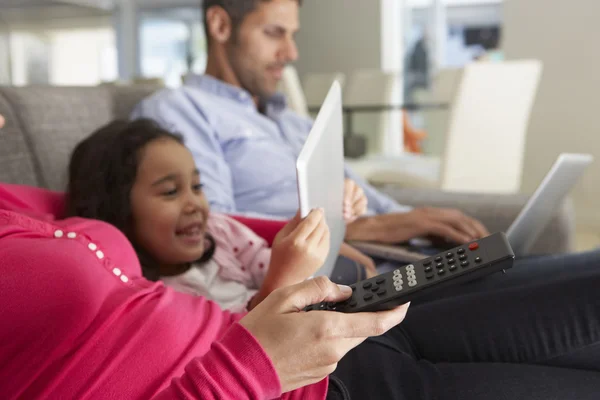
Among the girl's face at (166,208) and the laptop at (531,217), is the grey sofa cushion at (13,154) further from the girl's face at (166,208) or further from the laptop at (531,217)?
the laptop at (531,217)

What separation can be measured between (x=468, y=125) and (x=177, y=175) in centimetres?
178

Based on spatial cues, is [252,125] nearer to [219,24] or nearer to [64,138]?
[219,24]

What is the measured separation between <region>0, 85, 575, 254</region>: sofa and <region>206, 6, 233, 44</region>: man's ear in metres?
0.22

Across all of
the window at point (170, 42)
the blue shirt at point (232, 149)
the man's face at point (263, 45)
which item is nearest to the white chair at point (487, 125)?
the man's face at point (263, 45)

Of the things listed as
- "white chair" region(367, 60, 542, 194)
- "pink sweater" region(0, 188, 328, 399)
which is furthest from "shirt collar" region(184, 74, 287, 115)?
"white chair" region(367, 60, 542, 194)

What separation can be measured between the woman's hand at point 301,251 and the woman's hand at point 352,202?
33cm

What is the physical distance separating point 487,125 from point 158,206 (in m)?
1.89

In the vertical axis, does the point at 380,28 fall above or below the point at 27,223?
above

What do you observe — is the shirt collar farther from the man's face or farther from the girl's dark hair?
the girl's dark hair

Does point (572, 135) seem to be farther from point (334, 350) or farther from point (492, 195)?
point (334, 350)

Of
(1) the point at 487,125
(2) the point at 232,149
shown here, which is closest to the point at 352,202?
(2) the point at 232,149

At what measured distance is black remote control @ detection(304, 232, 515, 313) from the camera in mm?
685

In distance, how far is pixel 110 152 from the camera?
1.18m

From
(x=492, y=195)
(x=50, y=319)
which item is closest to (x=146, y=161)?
(x=50, y=319)
